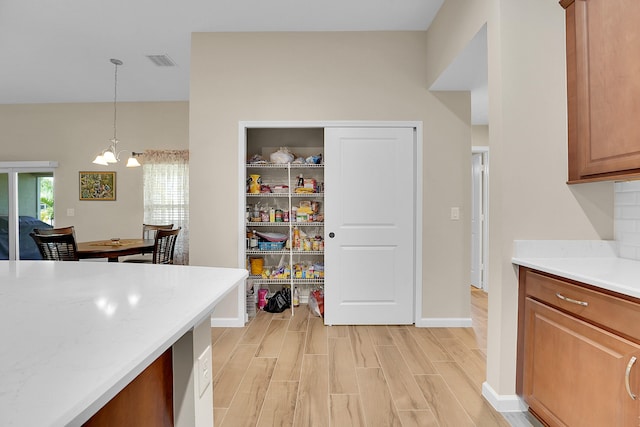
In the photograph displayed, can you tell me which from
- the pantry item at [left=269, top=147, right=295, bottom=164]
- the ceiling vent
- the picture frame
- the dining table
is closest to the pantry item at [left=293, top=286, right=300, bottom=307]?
the pantry item at [left=269, top=147, right=295, bottom=164]

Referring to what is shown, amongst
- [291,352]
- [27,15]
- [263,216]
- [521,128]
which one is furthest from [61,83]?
[521,128]

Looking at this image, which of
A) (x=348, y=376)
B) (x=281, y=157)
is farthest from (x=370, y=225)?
(x=348, y=376)

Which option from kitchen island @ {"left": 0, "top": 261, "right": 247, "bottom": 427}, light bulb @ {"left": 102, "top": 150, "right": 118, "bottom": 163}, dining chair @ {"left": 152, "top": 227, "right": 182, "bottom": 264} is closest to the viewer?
kitchen island @ {"left": 0, "top": 261, "right": 247, "bottom": 427}

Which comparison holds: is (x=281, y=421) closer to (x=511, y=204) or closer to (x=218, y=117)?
(x=511, y=204)

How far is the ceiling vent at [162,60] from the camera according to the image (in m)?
3.68

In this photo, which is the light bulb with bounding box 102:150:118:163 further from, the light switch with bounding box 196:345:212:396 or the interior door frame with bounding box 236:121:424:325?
the light switch with bounding box 196:345:212:396

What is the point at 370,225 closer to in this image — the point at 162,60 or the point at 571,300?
the point at 571,300

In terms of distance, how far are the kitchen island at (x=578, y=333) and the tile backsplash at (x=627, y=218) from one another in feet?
0.17

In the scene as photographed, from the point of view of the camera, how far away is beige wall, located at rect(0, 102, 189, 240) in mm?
5039

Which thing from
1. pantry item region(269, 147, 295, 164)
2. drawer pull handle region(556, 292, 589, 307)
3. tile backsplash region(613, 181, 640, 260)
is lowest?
drawer pull handle region(556, 292, 589, 307)

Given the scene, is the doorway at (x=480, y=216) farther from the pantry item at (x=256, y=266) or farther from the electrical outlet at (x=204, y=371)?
the electrical outlet at (x=204, y=371)

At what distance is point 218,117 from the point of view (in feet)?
10.6

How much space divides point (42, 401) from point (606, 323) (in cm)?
176

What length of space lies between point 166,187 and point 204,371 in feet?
15.0
